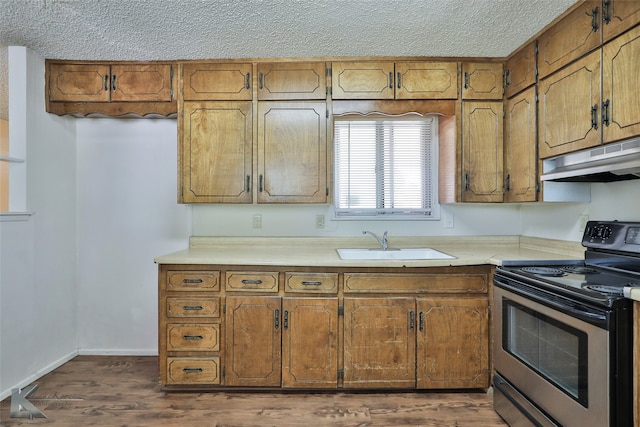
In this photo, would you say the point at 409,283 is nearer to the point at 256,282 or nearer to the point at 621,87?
the point at 256,282

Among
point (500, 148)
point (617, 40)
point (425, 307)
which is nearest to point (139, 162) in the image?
point (425, 307)

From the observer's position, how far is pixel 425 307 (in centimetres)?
220

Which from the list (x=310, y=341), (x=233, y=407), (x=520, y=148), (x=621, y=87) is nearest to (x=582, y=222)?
(x=520, y=148)

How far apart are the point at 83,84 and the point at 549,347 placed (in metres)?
3.25

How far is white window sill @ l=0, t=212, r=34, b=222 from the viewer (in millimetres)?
2205

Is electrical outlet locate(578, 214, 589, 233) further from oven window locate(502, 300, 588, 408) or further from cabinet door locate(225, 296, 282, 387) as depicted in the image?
cabinet door locate(225, 296, 282, 387)

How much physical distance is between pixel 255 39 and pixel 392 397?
239cm

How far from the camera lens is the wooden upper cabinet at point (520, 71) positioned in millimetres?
2234

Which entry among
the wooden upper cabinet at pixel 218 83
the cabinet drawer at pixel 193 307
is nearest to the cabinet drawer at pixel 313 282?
the cabinet drawer at pixel 193 307

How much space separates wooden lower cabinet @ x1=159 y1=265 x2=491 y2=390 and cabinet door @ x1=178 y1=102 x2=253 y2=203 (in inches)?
25.4

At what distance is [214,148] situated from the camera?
8.30 feet

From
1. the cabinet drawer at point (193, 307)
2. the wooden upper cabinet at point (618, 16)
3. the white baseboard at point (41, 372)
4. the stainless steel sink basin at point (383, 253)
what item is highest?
the wooden upper cabinet at point (618, 16)

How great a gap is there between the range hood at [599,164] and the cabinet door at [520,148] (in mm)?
127

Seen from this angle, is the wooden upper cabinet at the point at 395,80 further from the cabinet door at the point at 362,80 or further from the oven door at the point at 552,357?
the oven door at the point at 552,357
